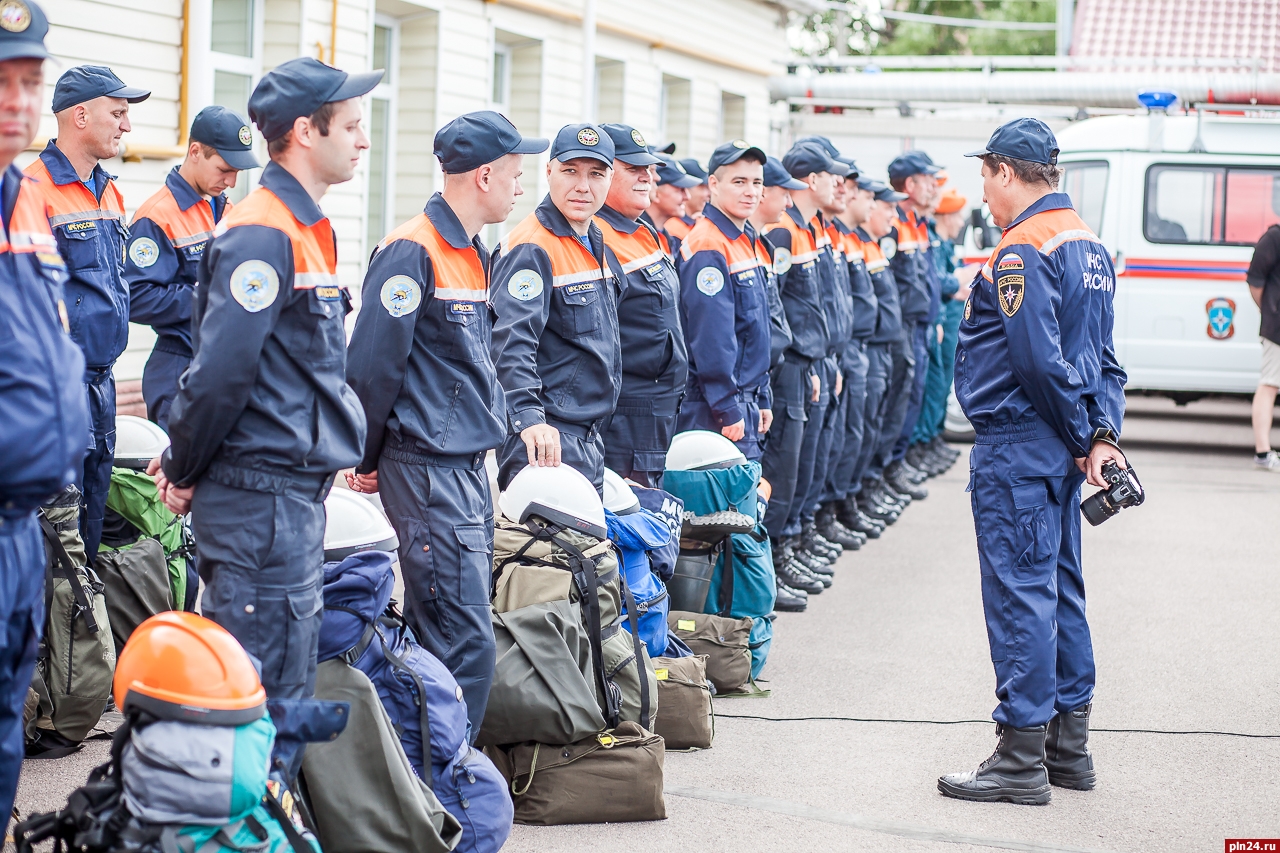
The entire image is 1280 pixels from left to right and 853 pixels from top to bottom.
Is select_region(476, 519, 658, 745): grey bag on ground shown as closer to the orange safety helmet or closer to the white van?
the orange safety helmet

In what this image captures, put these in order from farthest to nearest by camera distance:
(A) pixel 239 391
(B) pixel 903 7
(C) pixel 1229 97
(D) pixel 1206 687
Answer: (B) pixel 903 7 < (C) pixel 1229 97 < (D) pixel 1206 687 < (A) pixel 239 391

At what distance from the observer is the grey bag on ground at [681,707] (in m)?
5.49

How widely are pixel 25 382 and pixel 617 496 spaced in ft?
10.2

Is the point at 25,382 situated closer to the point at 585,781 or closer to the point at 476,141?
the point at 476,141

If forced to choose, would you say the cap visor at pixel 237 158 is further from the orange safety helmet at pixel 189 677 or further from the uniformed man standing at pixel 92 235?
the orange safety helmet at pixel 189 677

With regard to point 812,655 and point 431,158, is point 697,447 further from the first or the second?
point 431,158

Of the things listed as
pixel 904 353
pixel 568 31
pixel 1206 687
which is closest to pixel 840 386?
pixel 904 353

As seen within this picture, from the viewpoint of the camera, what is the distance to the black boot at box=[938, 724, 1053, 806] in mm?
5176

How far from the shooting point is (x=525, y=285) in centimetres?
556

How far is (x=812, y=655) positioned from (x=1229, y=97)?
16309mm

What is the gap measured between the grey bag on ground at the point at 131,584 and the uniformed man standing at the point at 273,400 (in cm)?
195

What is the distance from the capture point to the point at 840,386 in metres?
9.34

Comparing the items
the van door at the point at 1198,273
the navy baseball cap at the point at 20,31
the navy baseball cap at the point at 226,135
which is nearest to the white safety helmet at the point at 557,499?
the navy baseball cap at the point at 226,135

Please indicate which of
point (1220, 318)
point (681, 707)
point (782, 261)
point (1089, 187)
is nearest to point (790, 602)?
point (782, 261)
